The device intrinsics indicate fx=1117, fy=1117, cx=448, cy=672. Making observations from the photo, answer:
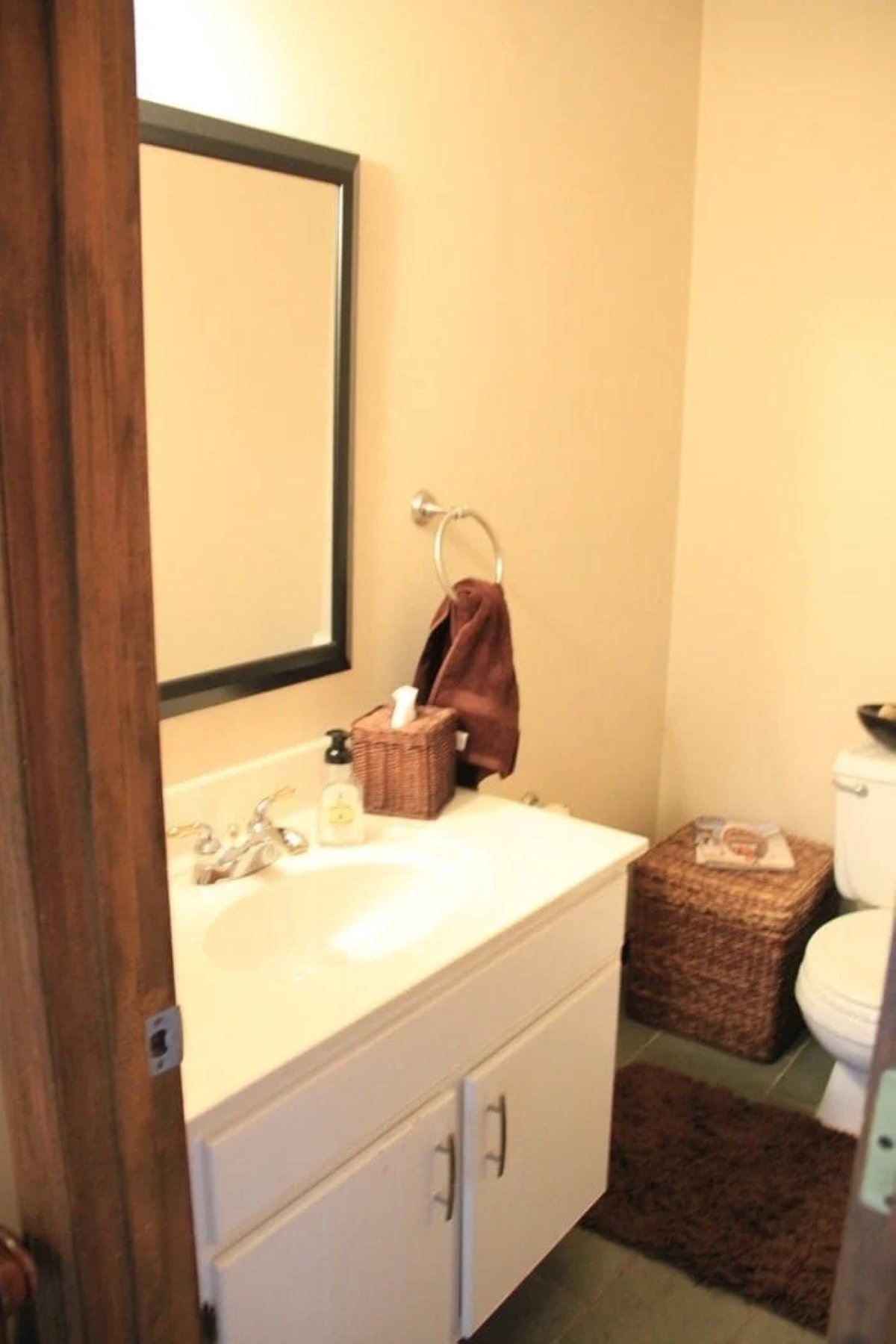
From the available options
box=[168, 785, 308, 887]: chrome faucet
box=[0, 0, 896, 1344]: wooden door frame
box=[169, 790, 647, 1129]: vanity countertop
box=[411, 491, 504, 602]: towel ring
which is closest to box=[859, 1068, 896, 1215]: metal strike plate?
box=[0, 0, 896, 1344]: wooden door frame

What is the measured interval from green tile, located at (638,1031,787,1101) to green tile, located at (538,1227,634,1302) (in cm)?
54

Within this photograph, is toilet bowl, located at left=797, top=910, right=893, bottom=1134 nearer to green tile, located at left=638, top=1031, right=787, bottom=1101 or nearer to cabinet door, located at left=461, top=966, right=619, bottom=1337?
green tile, located at left=638, top=1031, right=787, bottom=1101

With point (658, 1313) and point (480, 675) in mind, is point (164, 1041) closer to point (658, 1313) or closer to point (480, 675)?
point (480, 675)

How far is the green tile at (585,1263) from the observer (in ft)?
6.13

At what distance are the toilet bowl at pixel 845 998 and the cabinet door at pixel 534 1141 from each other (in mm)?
554

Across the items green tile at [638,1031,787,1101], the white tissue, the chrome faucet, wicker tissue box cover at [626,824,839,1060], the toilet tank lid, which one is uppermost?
the white tissue

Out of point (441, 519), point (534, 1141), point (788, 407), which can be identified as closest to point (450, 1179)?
point (534, 1141)

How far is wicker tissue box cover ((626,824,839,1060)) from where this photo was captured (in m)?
2.44

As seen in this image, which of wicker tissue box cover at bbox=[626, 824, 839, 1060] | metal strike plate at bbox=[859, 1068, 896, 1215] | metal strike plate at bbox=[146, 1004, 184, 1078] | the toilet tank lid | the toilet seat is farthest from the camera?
wicker tissue box cover at bbox=[626, 824, 839, 1060]

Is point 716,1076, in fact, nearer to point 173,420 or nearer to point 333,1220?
point 333,1220

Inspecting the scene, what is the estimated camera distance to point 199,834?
1.60 meters

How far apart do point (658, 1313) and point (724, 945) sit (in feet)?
2.75

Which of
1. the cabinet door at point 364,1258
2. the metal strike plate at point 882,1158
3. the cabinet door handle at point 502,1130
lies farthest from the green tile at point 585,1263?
the metal strike plate at point 882,1158

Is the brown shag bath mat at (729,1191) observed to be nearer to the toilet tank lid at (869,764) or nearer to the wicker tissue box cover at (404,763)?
the toilet tank lid at (869,764)
